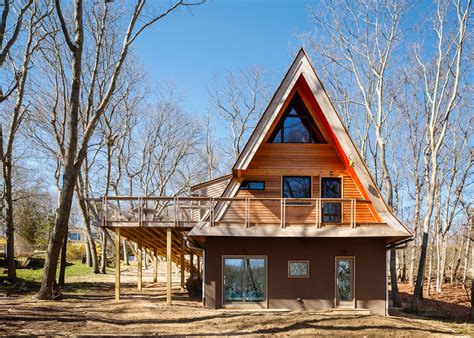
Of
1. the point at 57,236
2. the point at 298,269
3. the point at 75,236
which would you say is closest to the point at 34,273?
the point at 57,236

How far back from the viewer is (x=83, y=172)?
2798 cm

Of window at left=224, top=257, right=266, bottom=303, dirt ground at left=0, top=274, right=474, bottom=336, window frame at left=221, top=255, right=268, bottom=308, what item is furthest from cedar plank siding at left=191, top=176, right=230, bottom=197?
dirt ground at left=0, top=274, right=474, bottom=336

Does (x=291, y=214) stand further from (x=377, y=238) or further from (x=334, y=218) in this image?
(x=377, y=238)

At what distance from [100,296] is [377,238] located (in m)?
11.2

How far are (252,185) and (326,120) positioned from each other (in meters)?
3.63

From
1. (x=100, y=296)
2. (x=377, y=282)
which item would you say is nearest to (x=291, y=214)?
(x=377, y=282)

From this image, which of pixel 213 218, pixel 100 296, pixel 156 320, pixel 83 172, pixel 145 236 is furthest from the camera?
pixel 83 172

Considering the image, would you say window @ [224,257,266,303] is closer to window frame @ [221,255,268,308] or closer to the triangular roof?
window frame @ [221,255,268,308]

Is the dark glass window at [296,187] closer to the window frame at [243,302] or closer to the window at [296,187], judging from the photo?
the window at [296,187]

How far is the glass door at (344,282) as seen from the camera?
1377cm

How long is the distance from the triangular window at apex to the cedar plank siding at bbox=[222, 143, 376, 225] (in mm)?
265

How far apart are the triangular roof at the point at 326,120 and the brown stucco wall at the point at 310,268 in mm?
1311

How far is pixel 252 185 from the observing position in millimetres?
14594

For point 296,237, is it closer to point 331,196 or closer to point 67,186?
point 331,196
